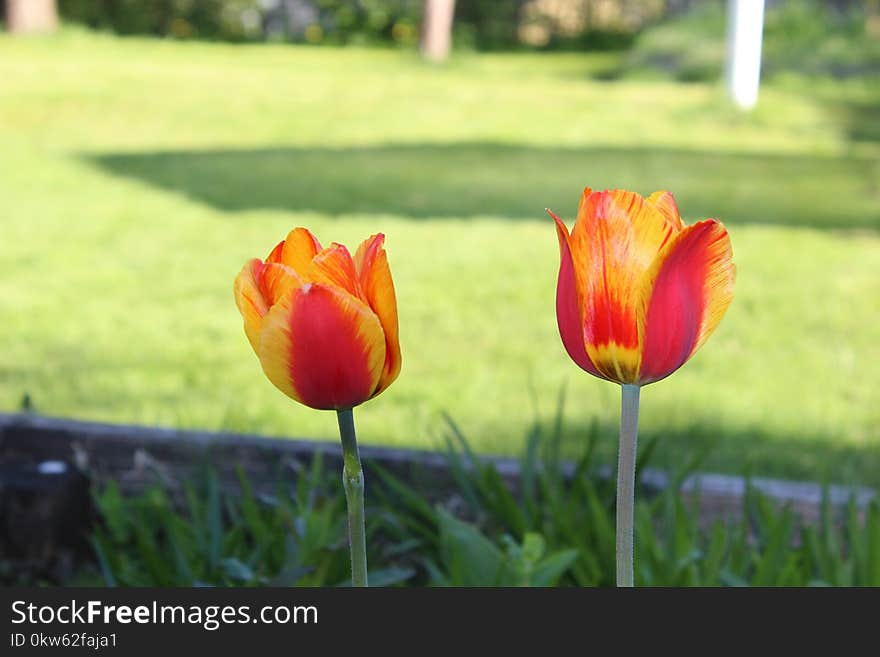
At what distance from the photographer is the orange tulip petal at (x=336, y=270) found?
80 cm

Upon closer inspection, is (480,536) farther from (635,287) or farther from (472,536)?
(635,287)

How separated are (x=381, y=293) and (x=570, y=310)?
0.42 feet

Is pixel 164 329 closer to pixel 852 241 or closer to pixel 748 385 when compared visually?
pixel 748 385

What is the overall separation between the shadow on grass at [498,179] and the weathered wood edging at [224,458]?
3.63 meters

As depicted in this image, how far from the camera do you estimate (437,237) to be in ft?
17.4

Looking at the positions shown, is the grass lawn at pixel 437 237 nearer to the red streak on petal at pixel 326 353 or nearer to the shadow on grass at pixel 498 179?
the shadow on grass at pixel 498 179

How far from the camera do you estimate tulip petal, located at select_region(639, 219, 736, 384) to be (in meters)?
0.77

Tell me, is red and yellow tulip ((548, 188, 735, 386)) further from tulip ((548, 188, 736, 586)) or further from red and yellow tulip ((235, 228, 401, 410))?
red and yellow tulip ((235, 228, 401, 410))

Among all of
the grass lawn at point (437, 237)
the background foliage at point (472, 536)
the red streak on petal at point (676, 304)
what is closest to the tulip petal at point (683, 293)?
the red streak on petal at point (676, 304)

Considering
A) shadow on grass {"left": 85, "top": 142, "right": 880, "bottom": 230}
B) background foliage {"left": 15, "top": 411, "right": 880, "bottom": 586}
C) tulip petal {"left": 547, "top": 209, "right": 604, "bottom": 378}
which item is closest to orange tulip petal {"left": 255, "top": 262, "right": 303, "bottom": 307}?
tulip petal {"left": 547, "top": 209, "right": 604, "bottom": 378}

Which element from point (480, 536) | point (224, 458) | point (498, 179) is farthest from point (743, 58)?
point (480, 536)

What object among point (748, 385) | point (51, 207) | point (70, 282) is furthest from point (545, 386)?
point (51, 207)

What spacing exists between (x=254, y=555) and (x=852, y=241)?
13.5 ft

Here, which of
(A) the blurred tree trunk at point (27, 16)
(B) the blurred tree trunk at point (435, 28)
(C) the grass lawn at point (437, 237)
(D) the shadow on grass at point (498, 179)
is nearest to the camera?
(C) the grass lawn at point (437, 237)
